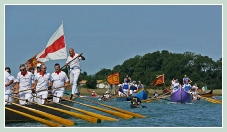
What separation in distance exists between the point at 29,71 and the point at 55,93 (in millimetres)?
1359

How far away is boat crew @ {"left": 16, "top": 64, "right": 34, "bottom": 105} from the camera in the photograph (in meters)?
22.4

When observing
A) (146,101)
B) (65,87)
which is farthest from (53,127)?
(146,101)

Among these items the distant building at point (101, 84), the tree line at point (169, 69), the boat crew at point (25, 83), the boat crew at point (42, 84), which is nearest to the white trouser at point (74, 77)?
the boat crew at point (42, 84)

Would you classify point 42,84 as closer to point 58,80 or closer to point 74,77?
point 58,80

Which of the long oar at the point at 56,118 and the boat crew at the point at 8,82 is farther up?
the boat crew at the point at 8,82

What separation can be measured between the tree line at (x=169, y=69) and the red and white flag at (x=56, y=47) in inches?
1693

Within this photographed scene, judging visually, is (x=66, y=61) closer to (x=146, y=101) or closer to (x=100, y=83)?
(x=146, y=101)

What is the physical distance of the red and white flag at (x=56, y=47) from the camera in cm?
2499

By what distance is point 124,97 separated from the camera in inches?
1811

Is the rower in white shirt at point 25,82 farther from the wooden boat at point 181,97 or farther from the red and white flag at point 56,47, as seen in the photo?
the wooden boat at point 181,97

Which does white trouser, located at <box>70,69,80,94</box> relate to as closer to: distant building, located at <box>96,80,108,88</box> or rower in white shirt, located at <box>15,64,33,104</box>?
rower in white shirt, located at <box>15,64,33,104</box>

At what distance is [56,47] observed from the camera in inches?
991

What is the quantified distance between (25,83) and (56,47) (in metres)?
3.07

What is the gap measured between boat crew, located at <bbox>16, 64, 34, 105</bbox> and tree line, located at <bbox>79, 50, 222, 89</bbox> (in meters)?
45.7
